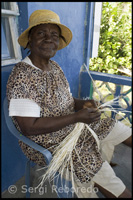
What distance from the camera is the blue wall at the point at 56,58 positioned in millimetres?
1453

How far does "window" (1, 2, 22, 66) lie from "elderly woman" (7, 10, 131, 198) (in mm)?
165

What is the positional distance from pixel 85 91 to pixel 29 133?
1508mm

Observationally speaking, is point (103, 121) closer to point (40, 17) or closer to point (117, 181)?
point (117, 181)

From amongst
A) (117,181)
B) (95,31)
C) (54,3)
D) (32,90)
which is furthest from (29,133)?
(95,31)

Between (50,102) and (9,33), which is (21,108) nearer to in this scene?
(50,102)

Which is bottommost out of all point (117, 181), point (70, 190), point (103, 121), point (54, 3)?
point (70, 190)

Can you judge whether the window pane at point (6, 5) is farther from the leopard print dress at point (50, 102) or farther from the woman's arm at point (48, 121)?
the woman's arm at point (48, 121)

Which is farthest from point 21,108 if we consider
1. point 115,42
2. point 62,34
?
point 115,42

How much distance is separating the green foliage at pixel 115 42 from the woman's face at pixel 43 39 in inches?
102

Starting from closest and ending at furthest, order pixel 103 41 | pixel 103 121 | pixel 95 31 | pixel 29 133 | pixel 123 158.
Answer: pixel 29 133 → pixel 103 121 → pixel 123 158 → pixel 95 31 → pixel 103 41

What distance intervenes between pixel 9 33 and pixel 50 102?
0.71 m

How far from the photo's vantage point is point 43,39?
1.23 meters

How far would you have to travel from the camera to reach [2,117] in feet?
4.85

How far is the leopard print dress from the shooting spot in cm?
116
